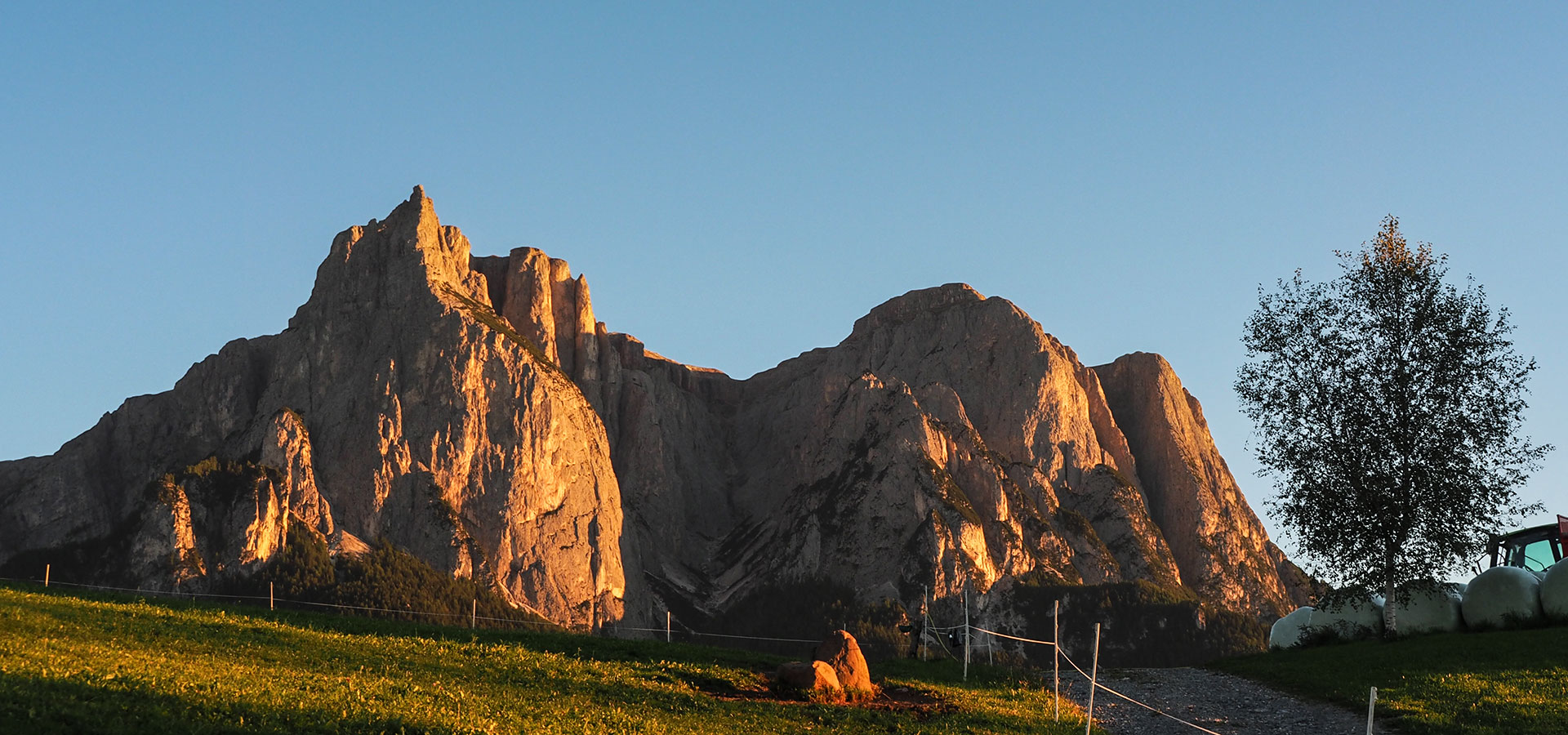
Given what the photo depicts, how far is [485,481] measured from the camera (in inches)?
6875

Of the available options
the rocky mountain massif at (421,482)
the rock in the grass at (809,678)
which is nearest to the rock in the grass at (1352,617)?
the rock in the grass at (809,678)

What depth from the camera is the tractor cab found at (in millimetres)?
56438

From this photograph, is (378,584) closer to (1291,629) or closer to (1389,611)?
(1291,629)

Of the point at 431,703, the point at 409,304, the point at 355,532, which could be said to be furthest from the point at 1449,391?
the point at 409,304

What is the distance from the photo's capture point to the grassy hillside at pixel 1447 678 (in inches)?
1185

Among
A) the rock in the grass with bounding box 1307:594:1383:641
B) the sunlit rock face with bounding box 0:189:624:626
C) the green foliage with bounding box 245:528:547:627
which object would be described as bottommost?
the green foliage with bounding box 245:528:547:627

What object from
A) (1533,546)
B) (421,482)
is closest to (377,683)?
(1533,546)

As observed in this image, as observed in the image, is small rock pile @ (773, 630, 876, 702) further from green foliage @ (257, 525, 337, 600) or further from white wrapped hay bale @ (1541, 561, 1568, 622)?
green foliage @ (257, 525, 337, 600)

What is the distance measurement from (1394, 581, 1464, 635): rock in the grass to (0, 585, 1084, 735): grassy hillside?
22999 millimetres

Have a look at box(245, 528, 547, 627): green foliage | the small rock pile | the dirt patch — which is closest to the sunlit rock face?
box(245, 528, 547, 627): green foliage

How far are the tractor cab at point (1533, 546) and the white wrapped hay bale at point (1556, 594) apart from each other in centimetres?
836

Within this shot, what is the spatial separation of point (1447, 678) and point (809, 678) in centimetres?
1979

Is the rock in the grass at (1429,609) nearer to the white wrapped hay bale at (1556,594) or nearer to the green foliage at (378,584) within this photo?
the white wrapped hay bale at (1556,594)

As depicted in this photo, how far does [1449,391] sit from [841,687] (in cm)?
3659
